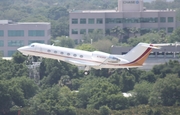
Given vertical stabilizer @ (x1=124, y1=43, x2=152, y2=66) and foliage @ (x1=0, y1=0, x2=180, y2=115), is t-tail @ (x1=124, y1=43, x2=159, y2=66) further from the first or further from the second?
foliage @ (x1=0, y1=0, x2=180, y2=115)

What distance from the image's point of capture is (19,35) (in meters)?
186

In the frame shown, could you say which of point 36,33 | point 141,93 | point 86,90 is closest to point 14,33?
point 36,33

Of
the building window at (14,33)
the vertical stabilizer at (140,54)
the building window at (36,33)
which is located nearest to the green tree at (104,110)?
the vertical stabilizer at (140,54)

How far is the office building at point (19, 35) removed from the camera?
184m

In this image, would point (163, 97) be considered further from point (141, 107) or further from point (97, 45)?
point (97, 45)

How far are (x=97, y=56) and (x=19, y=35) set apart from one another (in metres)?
79.1

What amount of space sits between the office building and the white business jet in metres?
74.5

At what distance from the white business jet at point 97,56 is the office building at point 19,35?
7451cm

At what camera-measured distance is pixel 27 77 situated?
128 meters

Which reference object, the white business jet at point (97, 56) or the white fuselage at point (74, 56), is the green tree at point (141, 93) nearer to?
the white business jet at point (97, 56)

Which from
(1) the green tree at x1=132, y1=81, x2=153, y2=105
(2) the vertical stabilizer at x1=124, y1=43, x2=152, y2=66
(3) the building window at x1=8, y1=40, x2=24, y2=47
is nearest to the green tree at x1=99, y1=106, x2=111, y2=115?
(2) the vertical stabilizer at x1=124, y1=43, x2=152, y2=66

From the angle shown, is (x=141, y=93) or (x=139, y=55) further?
(x=141, y=93)

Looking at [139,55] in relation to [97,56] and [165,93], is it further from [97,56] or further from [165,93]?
[165,93]

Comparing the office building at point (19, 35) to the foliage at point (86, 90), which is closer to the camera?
the foliage at point (86, 90)
